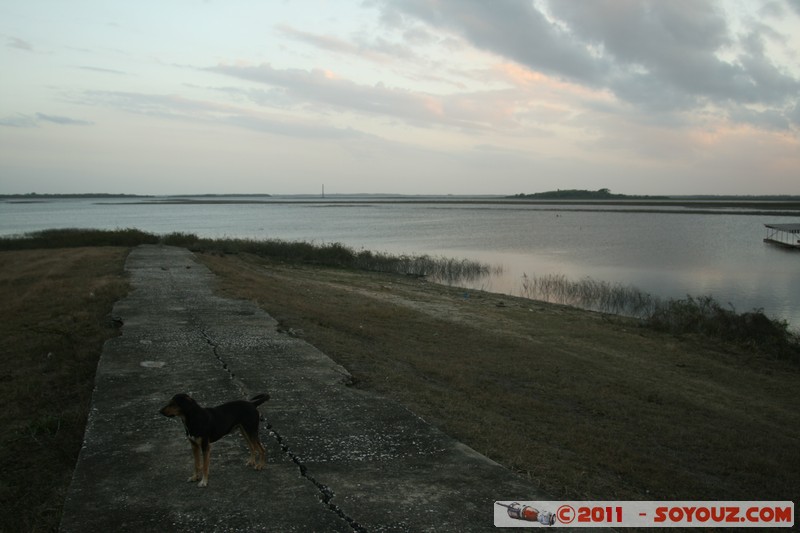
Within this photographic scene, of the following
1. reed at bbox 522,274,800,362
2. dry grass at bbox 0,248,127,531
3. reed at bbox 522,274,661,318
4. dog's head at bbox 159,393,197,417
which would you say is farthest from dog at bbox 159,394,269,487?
reed at bbox 522,274,661,318

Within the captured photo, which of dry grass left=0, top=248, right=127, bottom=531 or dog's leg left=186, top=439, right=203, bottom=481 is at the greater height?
dog's leg left=186, top=439, right=203, bottom=481

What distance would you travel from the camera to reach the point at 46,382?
21.8 feet

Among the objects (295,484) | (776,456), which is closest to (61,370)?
(295,484)

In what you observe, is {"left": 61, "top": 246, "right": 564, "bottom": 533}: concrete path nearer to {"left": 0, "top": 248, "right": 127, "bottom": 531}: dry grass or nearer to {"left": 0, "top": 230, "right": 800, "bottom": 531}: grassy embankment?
{"left": 0, "top": 248, "right": 127, "bottom": 531}: dry grass

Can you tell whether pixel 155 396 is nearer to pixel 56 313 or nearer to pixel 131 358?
pixel 131 358

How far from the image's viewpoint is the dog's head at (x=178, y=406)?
3.40 m

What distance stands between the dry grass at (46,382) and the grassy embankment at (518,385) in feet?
0.08

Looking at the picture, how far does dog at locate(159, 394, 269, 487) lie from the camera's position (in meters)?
3.47

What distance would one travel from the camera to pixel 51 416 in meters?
5.46

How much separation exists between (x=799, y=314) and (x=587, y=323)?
27.9 ft

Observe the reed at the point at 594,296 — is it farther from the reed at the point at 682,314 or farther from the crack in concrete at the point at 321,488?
the crack in concrete at the point at 321,488

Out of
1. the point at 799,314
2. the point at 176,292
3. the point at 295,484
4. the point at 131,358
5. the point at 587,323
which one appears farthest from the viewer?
the point at 799,314

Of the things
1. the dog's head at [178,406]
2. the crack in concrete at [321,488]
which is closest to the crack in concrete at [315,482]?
the crack in concrete at [321,488]

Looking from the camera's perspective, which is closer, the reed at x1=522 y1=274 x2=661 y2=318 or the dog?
the dog
